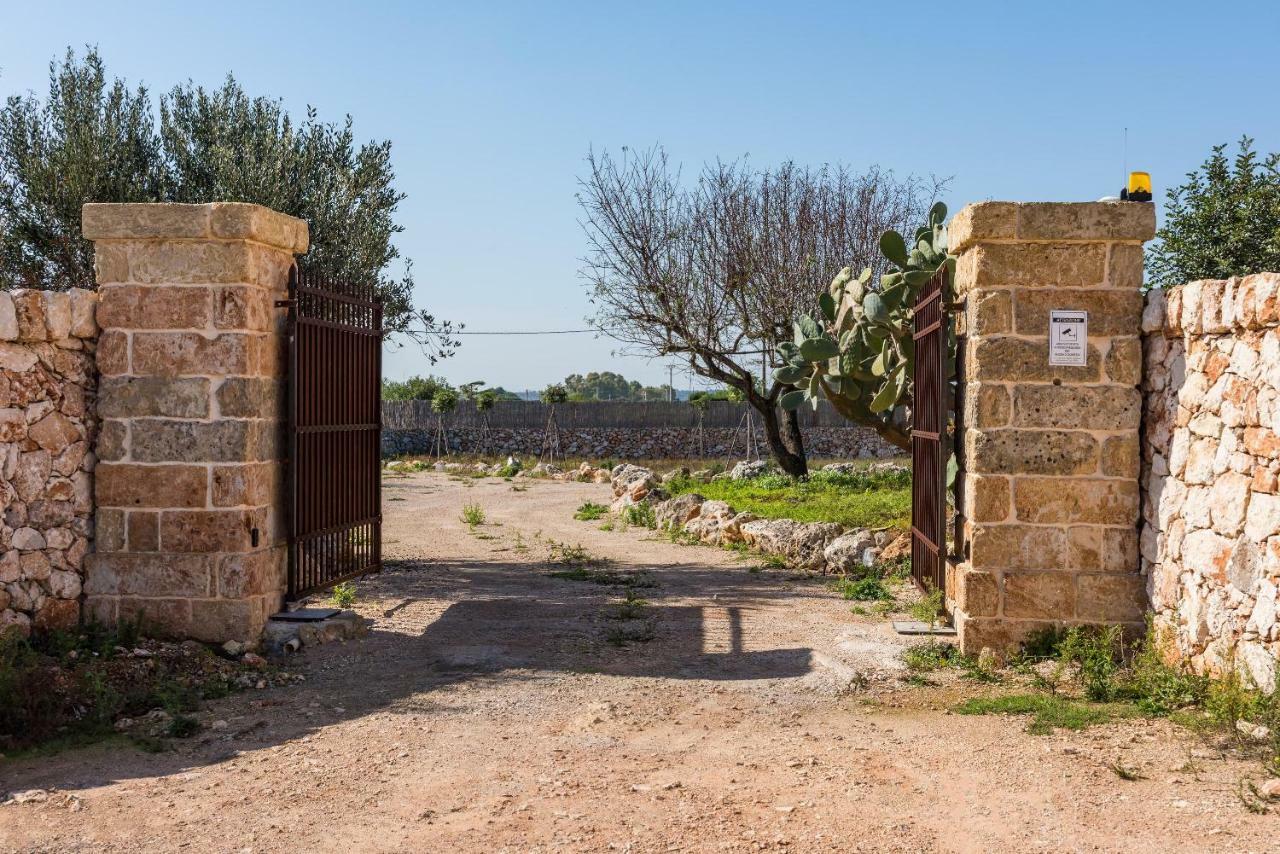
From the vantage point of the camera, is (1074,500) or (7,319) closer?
A: (7,319)

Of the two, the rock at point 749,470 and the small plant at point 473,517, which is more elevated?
the rock at point 749,470

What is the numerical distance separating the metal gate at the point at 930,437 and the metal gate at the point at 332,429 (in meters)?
3.67

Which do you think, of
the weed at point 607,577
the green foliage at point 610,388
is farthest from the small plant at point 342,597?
the green foliage at point 610,388

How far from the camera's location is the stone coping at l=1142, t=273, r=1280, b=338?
15.6 ft

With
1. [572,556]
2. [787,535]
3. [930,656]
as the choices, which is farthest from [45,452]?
[787,535]

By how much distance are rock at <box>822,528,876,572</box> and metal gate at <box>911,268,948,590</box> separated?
1985 millimetres

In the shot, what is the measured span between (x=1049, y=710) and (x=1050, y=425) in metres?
1.63

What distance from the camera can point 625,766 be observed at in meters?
4.48

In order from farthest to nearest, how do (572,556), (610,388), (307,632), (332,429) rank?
(610,388), (572,556), (332,429), (307,632)

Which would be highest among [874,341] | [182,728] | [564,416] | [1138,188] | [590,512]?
[1138,188]

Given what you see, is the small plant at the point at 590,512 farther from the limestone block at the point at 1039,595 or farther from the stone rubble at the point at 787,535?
the limestone block at the point at 1039,595

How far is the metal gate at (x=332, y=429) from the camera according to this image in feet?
21.5

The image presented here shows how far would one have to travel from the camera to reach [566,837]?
12.3ft

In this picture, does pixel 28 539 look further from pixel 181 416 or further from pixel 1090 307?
pixel 1090 307
